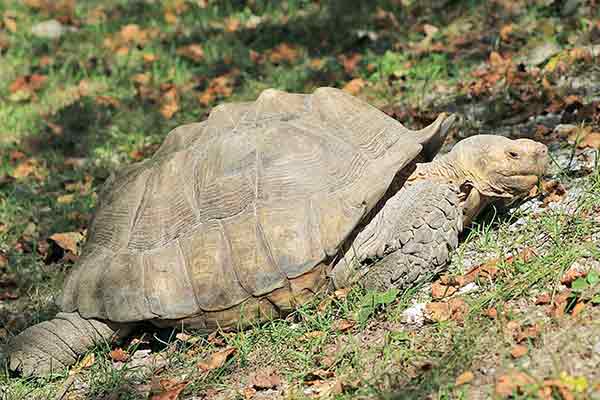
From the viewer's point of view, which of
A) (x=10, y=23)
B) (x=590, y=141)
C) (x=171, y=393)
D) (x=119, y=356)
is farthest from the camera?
(x=10, y=23)

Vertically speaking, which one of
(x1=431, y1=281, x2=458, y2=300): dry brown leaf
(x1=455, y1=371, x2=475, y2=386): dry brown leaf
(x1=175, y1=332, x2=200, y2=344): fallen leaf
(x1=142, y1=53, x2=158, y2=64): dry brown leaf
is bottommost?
(x1=175, y1=332, x2=200, y2=344): fallen leaf

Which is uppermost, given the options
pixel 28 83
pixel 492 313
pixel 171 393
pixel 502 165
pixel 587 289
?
pixel 502 165

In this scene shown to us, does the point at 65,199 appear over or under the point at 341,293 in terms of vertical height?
under

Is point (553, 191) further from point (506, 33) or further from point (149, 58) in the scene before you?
point (149, 58)

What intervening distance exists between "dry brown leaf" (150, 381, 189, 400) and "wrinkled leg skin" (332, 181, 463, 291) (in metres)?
1.14

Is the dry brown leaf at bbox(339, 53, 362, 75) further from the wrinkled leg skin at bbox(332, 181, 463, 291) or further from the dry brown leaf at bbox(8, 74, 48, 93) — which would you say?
the wrinkled leg skin at bbox(332, 181, 463, 291)

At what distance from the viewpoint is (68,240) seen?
677 centimetres

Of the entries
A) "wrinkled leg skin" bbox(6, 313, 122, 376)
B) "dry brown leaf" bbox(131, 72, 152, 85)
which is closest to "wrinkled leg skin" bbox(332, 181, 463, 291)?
"wrinkled leg skin" bbox(6, 313, 122, 376)

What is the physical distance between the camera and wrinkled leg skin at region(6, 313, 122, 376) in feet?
17.3

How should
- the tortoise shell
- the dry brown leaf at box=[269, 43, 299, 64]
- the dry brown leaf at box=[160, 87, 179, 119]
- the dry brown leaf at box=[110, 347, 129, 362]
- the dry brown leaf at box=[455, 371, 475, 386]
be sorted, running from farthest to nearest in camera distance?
1. the dry brown leaf at box=[269, 43, 299, 64]
2. the dry brown leaf at box=[160, 87, 179, 119]
3. the dry brown leaf at box=[110, 347, 129, 362]
4. the tortoise shell
5. the dry brown leaf at box=[455, 371, 475, 386]

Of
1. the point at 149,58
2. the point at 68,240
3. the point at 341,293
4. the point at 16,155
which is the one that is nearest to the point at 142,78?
the point at 149,58

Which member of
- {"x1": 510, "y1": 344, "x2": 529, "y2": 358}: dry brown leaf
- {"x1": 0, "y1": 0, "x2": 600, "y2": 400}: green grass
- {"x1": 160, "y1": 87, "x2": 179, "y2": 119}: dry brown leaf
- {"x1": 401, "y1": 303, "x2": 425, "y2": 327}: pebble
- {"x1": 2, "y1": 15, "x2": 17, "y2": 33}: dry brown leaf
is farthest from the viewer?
{"x1": 2, "y1": 15, "x2": 17, "y2": 33}: dry brown leaf

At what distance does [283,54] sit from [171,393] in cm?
589

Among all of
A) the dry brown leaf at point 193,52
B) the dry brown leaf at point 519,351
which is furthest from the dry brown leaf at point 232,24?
the dry brown leaf at point 519,351
